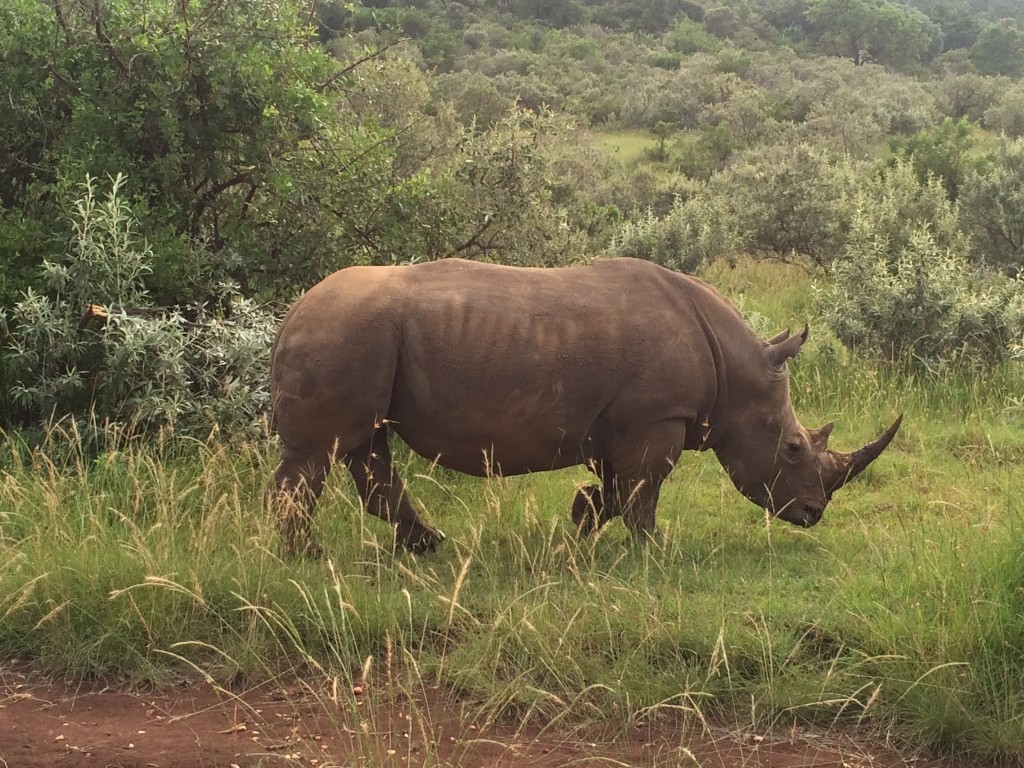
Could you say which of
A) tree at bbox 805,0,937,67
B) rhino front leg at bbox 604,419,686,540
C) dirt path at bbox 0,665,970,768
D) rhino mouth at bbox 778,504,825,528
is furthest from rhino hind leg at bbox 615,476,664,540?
tree at bbox 805,0,937,67

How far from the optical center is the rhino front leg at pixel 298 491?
5.17 metres

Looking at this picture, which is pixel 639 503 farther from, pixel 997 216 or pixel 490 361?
pixel 997 216

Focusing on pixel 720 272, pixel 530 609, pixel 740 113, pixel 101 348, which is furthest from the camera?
pixel 740 113

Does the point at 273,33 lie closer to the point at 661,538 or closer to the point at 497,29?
the point at 661,538

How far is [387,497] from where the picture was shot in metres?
5.73

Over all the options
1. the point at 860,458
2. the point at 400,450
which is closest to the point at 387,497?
the point at 400,450

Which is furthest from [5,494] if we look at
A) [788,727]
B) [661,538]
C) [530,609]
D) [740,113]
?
[740,113]

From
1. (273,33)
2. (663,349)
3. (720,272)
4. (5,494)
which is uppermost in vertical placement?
(273,33)

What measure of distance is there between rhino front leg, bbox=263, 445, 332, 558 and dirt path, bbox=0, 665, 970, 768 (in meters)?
1.09

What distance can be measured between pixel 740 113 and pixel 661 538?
26568 mm

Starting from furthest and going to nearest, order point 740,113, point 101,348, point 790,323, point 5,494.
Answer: point 740,113
point 790,323
point 101,348
point 5,494

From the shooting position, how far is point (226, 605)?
15.2 ft

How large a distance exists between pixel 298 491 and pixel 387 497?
2.13 ft

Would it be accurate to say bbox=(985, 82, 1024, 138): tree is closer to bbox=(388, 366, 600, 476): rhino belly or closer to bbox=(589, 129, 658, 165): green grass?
bbox=(589, 129, 658, 165): green grass
